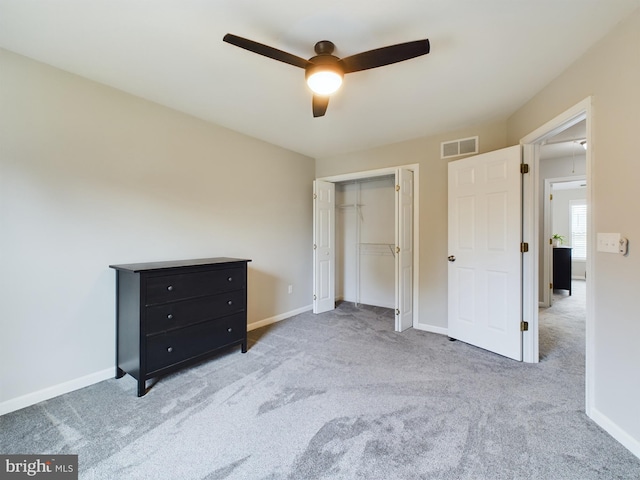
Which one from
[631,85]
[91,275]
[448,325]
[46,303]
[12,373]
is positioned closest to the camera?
[631,85]

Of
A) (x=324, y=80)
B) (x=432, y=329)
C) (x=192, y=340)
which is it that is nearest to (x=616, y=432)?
(x=432, y=329)

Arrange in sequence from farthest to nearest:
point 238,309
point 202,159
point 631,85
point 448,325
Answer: point 448,325 < point 202,159 < point 238,309 < point 631,85

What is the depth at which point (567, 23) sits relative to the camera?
1697 millimetres

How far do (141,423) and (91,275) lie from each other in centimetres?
126

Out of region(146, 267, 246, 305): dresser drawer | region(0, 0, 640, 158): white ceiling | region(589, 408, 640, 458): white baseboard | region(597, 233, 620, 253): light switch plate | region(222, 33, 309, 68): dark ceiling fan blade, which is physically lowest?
region(589, 408, 640, 458): white baseboard

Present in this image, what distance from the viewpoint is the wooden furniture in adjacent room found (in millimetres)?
5574

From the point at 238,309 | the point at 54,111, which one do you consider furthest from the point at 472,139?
the point at 54,111

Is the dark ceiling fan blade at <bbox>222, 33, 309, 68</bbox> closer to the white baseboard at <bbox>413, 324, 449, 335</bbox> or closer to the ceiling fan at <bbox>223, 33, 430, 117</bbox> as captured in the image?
the ceiling fan at <bbox>223, 33, 430, 117</bbox>

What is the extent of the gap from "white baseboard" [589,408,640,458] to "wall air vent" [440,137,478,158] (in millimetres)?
2631

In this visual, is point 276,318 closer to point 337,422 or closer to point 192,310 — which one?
point 192,310

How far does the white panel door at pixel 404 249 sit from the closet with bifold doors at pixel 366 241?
94 cm

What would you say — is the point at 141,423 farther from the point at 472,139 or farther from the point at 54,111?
the point at 472,139

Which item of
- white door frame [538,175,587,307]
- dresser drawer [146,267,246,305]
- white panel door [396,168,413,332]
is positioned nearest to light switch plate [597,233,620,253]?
white panel door [396,168,413,332]

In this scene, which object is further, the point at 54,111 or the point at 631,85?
the point at 54,111
